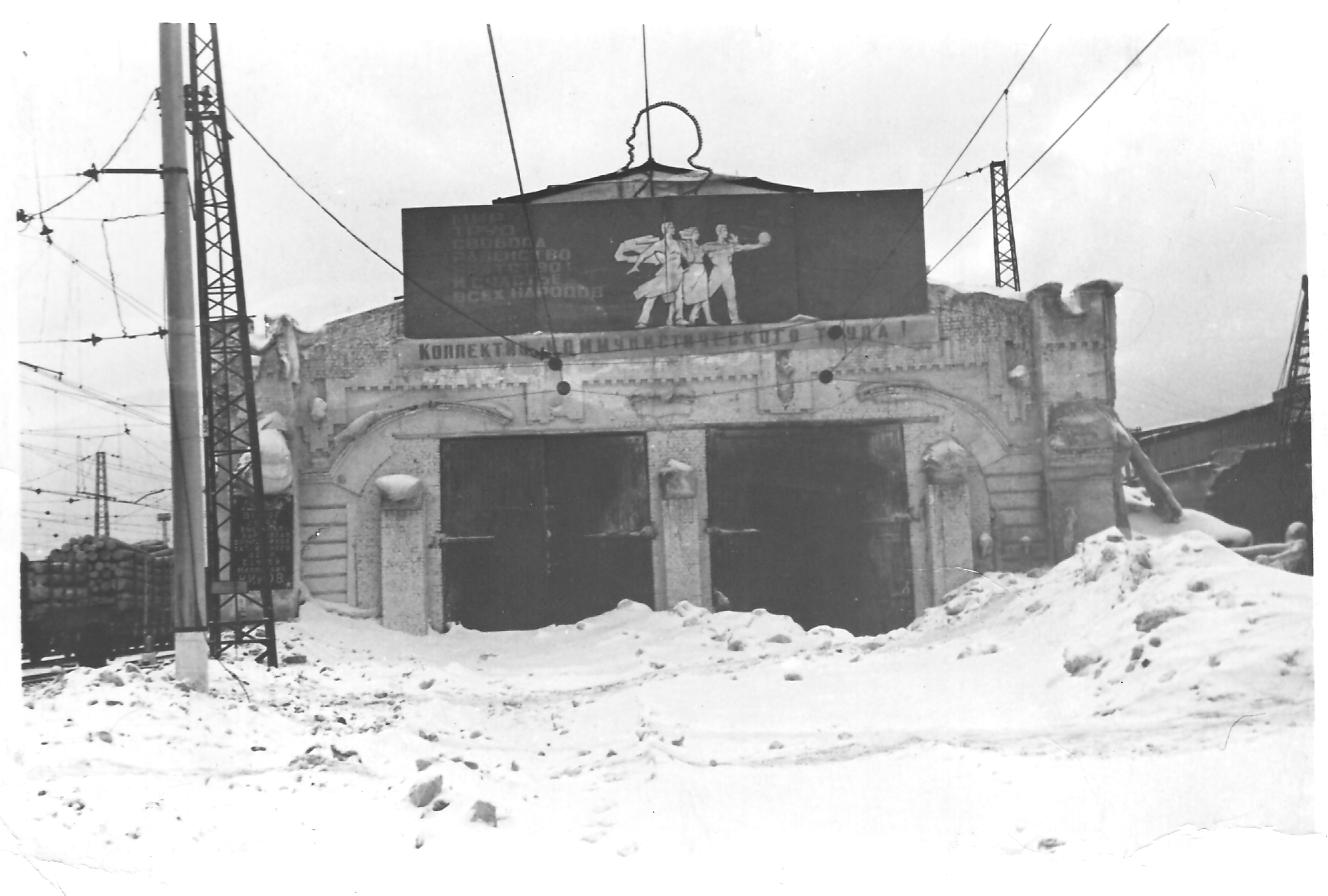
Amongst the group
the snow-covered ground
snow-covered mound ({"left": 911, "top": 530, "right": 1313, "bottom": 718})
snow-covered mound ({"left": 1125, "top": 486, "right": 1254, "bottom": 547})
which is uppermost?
snow-covered mound ({"left": 1125, "top": 486, "right": 1254, "bottom": 547})

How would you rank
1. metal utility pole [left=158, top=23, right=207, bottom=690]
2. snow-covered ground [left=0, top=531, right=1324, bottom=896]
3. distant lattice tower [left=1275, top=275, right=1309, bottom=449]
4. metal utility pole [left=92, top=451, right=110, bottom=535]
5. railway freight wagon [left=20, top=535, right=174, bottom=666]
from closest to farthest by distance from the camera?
snow-covered ground [left=0, top=531, right=1324, bottom=896], distant lattice tower [left=1275, top=275, right=1309, bottom=449], metal utility pole [left=158, top=23, right=207, bottom=690], metal utility pole [left=92, top=451, right=110, bottom=535], railway freight wagon [left=20, top=535, right=174, bottom=666]

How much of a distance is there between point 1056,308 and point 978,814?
4115 millimetres

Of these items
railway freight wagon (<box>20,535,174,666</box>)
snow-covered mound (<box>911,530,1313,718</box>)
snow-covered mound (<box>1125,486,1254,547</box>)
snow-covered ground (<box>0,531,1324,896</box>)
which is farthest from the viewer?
railway freight wagon (<box>20,535,174,666</box>)

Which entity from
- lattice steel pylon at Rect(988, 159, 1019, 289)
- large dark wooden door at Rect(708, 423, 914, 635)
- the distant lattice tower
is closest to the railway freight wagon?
large dark wooden door at Rect(708, 423, 914, 635)

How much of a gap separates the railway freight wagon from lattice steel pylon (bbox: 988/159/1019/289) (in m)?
9.96

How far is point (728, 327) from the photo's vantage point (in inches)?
339

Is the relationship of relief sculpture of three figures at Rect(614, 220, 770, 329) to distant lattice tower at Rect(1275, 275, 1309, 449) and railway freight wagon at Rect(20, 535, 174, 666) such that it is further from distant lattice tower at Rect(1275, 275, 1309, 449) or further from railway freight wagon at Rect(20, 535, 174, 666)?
railway freight wagon at Rect(20, 535, 174, 666)

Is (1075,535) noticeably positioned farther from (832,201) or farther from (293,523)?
(293,523)

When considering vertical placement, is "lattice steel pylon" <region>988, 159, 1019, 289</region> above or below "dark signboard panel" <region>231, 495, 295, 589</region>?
above

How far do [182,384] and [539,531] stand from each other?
2.90m

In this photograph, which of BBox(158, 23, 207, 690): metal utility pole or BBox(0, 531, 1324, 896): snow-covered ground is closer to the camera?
BBox(0, 531, 1324, 896): snow-covered ground

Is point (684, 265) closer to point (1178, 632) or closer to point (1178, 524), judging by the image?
point (1178, 524)

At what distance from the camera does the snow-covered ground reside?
19.8 ft

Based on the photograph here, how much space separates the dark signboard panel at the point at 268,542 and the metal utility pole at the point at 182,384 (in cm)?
159
